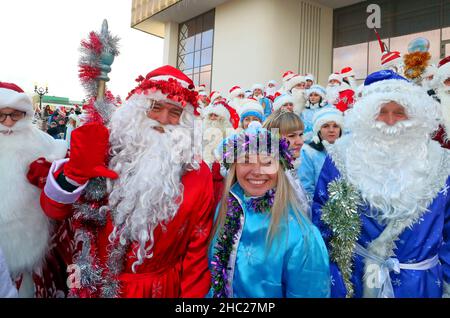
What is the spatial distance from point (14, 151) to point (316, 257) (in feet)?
6.31

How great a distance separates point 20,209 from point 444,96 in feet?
15.6

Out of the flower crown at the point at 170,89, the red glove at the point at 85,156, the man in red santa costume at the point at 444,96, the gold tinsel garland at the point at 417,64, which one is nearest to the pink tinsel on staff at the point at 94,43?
the flower crown at the point at 170,89

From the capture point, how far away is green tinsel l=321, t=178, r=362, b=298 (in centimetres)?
187

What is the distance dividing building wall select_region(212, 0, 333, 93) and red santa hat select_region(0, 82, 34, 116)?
10.0 metres

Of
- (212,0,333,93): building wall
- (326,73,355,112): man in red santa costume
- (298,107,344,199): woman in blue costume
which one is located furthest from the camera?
(212,0,333,93): building wall

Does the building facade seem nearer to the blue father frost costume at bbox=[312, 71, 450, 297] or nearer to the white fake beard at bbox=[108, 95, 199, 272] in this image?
the blue father frost costume at bbox=[312, 71, 450, 297]

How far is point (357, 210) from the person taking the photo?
193 centimetres

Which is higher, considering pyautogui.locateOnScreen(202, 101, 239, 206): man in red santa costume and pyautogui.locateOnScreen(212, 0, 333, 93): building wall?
pyautogui.locateOnScreen(212, 0, 333, 93): building wall

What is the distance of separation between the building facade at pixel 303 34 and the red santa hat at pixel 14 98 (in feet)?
33.0

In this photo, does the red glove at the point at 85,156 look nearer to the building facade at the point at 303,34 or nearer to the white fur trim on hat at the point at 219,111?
the white fur trim on hat at the point at 219,111

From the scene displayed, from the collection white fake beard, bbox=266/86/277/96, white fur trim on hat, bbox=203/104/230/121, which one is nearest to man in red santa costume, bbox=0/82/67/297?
white fur trim on hat, bbox=203/104/230/121

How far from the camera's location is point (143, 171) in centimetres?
189

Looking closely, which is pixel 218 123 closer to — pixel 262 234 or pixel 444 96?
pixel 444 96

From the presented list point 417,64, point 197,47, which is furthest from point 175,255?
point 197,47
